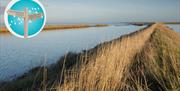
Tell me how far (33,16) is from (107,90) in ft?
8.74

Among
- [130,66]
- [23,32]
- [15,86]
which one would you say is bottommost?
[15,86]

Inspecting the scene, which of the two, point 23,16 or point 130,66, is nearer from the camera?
point 23,16

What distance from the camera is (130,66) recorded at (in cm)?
636

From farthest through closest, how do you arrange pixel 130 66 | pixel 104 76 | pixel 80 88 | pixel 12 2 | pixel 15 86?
pixel 15 86 → pixel 130 66 → pixel 104 76 → pixel 80 88 → pixel 12 2

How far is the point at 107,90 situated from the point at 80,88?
41cm

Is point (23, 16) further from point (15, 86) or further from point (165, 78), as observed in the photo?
point (15, 86)

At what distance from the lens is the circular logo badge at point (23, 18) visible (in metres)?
1.69

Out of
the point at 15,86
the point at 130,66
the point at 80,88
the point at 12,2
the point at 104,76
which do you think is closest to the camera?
the point at 12,2

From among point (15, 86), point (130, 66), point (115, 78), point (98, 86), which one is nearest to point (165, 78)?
point (115, 78)

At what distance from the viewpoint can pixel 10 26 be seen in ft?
5.64

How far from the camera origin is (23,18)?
172cm

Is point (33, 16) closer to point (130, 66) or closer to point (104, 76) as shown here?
point (104, 76)

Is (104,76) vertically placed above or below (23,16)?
below

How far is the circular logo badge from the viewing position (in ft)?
5.56
